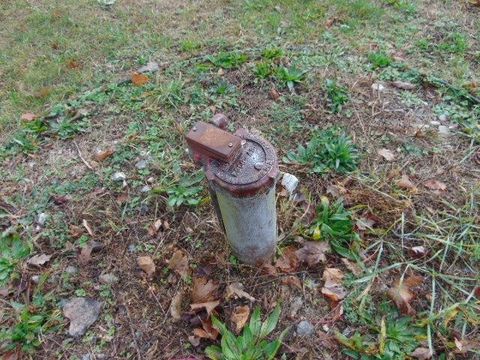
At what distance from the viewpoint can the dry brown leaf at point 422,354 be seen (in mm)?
1774

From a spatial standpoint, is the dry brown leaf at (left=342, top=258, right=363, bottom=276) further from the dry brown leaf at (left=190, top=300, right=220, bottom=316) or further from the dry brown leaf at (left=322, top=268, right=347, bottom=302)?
the dry brown leaf at (left=190, top=300, right=220, bottom=316)

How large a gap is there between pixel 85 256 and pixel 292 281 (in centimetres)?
112

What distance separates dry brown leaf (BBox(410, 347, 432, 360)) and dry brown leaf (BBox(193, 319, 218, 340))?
0.89 meters

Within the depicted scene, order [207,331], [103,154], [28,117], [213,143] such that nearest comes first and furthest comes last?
[213,143] < [207,331] < [103,154] < [28,117]

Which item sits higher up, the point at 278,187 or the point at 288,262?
the point at 278,187

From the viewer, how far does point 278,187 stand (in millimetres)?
2365

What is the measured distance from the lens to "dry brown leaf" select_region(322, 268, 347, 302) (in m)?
1.96

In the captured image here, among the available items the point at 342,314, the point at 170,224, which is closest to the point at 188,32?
the point at 170,224

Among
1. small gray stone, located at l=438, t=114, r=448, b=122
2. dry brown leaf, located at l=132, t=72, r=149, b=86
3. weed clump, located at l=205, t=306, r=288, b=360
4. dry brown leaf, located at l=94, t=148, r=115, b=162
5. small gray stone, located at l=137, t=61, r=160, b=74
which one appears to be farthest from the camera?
small gray stone, located at l=137, t=61, r=160, b=74

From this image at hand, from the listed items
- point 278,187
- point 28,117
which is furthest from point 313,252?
point 28,117

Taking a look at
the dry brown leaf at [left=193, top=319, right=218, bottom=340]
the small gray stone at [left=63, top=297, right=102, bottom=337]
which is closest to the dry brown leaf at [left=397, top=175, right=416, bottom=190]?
the dry brown leaf at [left=193, top=319, right=218, bottom=340]

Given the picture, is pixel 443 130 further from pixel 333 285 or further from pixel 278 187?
Result: pixel 333 285

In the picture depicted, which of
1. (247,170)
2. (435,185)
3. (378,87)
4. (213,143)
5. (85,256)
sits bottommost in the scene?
(85,256)

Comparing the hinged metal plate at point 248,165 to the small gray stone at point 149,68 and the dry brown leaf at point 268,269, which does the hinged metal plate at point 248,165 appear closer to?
the dry brown leaf at point 268,269
